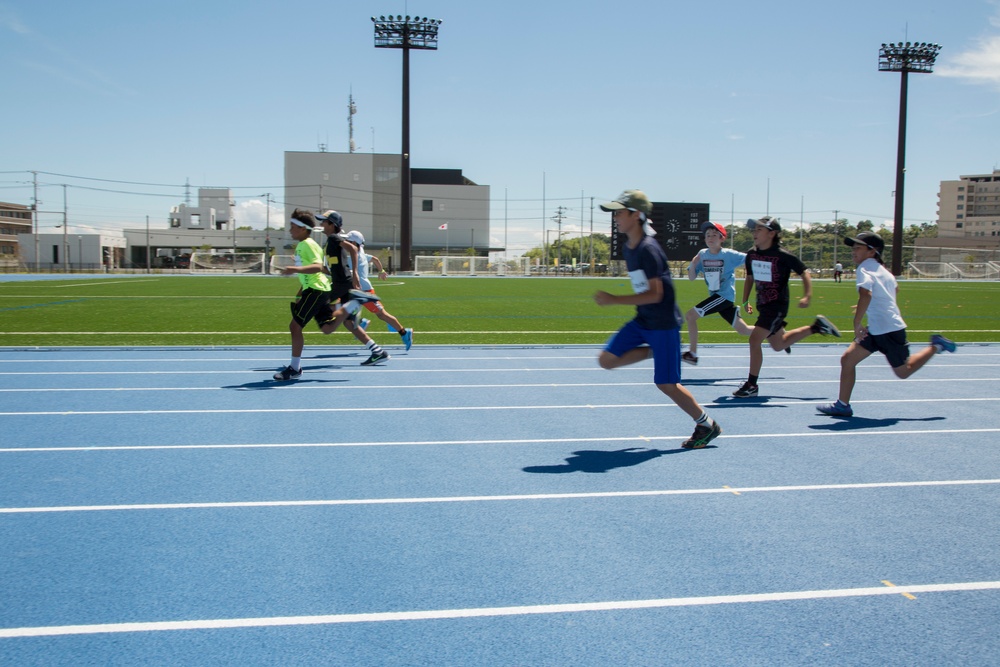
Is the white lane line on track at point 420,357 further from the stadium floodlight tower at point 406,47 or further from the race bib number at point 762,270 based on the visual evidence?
the stadium floodlight tower at point 406,47

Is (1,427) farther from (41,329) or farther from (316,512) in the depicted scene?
(41,329)

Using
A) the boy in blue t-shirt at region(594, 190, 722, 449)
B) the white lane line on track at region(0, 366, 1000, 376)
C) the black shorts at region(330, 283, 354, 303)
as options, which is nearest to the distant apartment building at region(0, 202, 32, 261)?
the white lane line on track at region(0, 366, 1000, 376)

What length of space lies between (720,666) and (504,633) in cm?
89

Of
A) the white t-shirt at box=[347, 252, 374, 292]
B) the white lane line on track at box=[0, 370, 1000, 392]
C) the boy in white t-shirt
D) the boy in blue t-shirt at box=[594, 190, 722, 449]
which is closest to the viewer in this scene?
the boy in blue t-shirt at box=[594, 190, 722, 449]

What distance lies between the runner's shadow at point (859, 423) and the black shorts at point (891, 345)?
1.87ft

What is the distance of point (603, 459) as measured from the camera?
6344 mm

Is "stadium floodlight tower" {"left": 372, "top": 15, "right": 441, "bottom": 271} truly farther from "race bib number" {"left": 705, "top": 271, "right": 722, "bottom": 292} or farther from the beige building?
the beige building

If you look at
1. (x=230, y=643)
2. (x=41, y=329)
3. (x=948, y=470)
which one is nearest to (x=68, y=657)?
(x=230, y=643)

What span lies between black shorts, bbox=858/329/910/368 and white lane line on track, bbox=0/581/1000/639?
443cm

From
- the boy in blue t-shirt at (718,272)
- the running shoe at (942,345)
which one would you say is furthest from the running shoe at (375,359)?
the running shoe at (942,345)

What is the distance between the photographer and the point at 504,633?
3398mm

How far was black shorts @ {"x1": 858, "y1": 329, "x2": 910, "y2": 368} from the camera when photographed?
7922 millimetres

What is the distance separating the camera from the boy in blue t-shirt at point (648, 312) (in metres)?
6.21

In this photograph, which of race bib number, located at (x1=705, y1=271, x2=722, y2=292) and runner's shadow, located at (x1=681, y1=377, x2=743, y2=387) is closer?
runner's shadow, located at (x1=681, y1=377, x2=743, y2=387)
